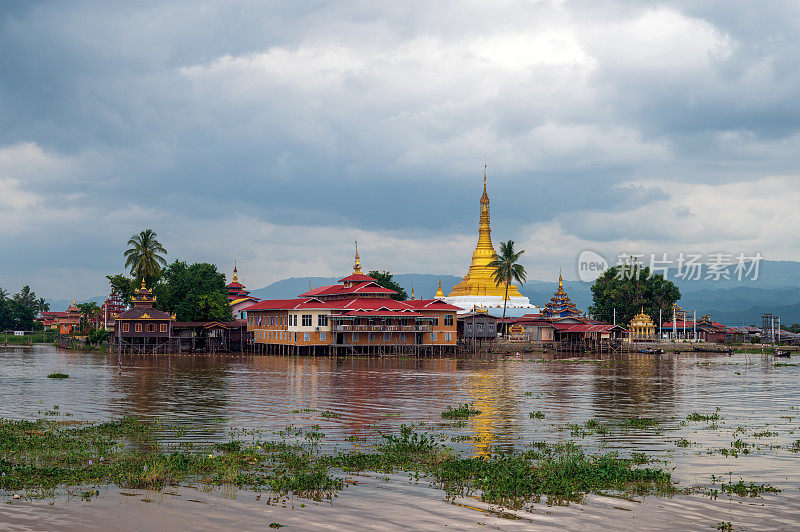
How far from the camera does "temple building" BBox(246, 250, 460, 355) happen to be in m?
85.2

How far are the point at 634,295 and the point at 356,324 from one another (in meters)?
63.0

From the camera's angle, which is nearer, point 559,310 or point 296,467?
point 296,467

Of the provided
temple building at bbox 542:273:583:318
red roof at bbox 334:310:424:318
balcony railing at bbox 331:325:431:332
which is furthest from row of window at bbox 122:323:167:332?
temple building at bbox 542:273:583:318

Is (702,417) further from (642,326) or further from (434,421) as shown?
(642,326)

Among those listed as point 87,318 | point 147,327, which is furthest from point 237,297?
point 147,327

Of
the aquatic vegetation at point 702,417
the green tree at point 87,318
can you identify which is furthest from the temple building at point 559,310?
the aquatic vegetation at point 702,417

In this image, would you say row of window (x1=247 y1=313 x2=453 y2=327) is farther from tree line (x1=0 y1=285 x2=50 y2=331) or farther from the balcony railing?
tree line (x1=0 y1=285 x2=50 y2=331)

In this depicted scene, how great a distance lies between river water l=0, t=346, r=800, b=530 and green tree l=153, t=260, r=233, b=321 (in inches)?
1297

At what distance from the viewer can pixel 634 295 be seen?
130125 millimetres

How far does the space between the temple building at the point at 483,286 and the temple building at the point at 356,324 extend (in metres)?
27.4

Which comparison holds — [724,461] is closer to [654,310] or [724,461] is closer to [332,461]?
[332,461]

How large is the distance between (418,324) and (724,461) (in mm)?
69156

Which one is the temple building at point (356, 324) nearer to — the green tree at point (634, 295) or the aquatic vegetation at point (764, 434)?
the green tree at point (634, 295)

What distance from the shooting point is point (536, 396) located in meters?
39.1
